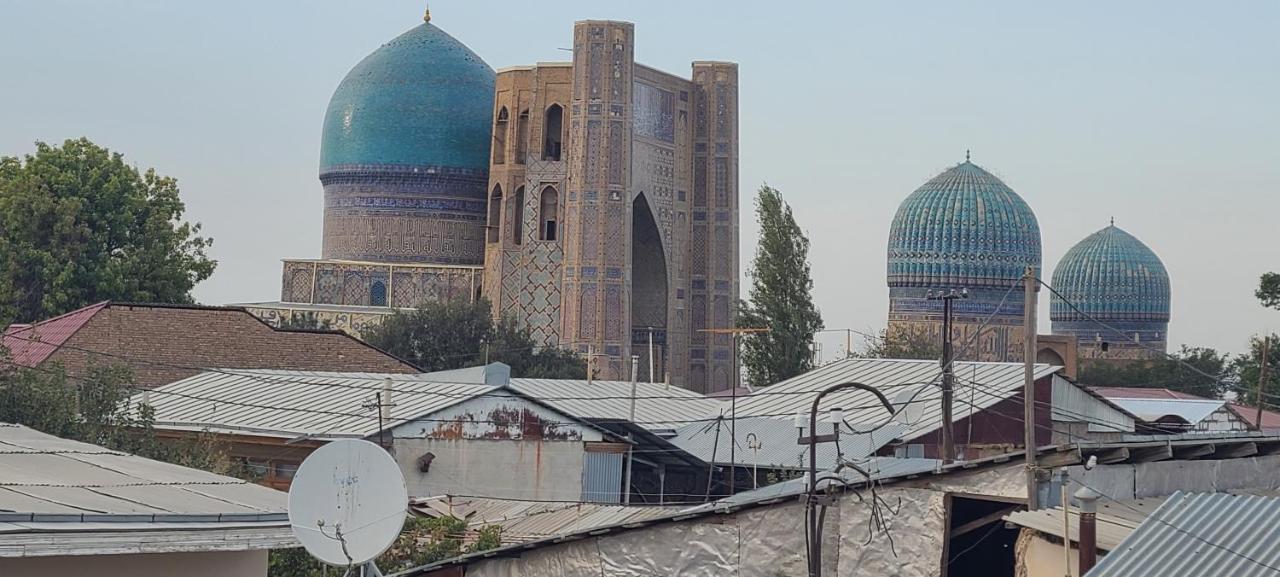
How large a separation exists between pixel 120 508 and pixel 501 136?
40304mm

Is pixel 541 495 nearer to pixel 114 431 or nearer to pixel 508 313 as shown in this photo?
pixel 114 431

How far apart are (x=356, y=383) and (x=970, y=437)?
716 cm

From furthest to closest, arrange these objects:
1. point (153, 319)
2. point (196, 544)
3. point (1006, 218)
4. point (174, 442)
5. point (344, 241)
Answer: point (1006, 218), point (344, 241), point (153, 319), point (174, 442), point (196, 544)

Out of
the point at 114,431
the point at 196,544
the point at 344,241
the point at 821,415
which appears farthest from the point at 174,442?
the point at 344,241

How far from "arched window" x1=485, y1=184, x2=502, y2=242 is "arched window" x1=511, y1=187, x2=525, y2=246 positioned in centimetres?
102

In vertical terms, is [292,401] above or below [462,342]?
below

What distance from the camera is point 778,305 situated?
142 feet

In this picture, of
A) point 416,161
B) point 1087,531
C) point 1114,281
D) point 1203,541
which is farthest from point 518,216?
point 1203,541

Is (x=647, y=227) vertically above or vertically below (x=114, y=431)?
above

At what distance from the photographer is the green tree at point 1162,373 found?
187 ft

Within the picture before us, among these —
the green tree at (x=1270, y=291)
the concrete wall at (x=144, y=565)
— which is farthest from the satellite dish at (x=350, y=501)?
the green tree at (x=1270, y=291)

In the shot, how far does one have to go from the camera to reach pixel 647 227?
4706 cm

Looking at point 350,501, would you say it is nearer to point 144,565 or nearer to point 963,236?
point 144,565

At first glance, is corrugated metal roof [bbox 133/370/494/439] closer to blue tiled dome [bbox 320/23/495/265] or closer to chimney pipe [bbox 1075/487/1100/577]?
chimney pipe [bbox 1075/487/1100/577]
